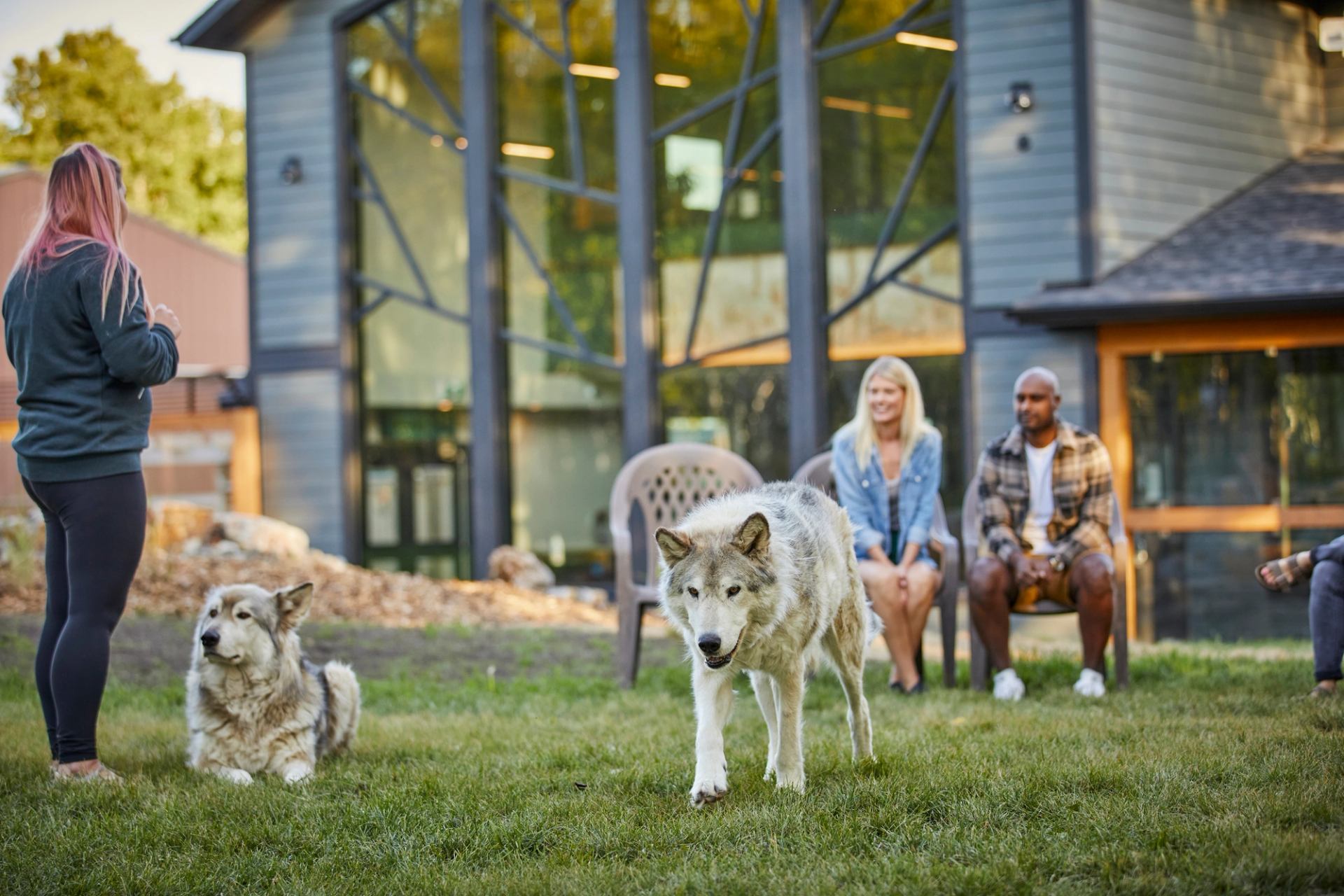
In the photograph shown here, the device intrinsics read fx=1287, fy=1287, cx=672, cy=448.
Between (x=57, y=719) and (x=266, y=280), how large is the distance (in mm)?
9522

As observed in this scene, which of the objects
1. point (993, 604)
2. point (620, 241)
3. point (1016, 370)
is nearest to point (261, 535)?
point (620, 241)

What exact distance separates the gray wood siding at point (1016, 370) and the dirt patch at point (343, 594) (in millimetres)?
3616

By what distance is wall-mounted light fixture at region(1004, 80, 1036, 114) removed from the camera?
1059 centimetres

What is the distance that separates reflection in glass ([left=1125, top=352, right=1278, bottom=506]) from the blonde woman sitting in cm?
393

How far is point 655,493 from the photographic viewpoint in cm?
777

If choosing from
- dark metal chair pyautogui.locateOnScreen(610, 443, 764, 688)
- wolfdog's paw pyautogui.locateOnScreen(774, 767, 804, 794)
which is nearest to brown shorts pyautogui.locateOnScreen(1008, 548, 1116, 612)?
dark metal chair pyautogui.locateOnScreen(610, 443, 764, 688)

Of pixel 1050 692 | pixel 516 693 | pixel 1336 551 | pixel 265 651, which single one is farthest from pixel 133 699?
pixel 1336 551

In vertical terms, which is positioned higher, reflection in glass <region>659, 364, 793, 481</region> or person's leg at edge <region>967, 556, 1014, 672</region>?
reflection in glass <region>659, 364, 793, 481</region>

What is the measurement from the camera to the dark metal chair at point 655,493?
7.27 m

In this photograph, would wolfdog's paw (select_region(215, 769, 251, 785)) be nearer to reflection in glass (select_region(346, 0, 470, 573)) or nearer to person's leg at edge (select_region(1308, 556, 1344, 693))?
person's leg at edge (select_region(1308, 556, 1344, 693))

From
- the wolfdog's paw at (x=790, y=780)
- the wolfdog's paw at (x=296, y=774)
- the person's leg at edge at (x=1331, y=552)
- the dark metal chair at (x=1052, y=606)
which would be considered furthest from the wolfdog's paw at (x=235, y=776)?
the person's leg at edge at (x=1331, y=552)

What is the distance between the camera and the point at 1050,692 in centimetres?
649

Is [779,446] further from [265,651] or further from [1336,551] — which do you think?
[265,651]

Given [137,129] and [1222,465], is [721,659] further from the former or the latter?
[137,129]
